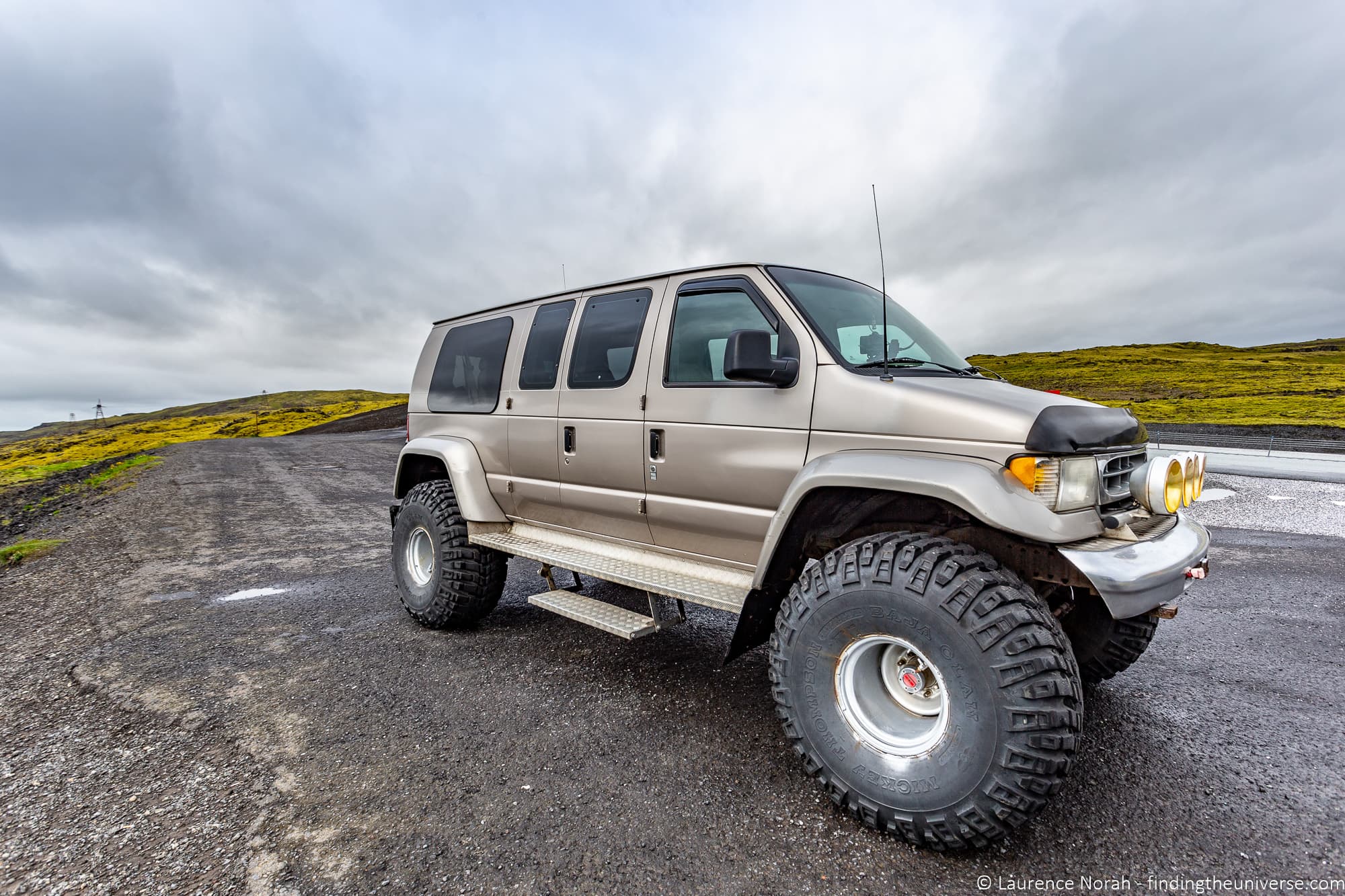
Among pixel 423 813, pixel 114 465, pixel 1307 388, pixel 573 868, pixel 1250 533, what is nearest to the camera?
pixel 573 868

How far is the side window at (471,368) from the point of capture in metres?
4.50

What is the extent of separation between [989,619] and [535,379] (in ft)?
10.1

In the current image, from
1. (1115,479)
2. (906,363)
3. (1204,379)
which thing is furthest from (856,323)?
(1204,379)

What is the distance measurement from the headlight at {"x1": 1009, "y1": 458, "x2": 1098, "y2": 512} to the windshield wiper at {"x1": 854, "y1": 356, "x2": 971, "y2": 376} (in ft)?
2.58

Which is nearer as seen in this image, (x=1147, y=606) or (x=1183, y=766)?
(x=1147, y=606)

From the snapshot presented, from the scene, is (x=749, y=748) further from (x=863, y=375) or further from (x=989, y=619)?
(x=863, y=375)

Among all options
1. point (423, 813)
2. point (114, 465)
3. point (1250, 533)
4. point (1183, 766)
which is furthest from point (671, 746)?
point (114, 465)

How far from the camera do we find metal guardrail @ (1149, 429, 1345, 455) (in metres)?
15.8

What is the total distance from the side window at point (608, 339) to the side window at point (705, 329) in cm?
28

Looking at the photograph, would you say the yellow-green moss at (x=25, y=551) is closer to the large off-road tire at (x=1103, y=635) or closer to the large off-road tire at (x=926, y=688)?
the large off-road tire at (x=926, y=688)

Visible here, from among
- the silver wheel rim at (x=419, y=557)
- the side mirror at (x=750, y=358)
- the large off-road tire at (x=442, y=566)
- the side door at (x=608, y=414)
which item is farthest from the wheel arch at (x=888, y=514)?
the silver wheel rim at (x=419, y=557)

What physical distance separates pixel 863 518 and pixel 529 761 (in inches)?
74.6

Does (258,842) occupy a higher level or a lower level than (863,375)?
lower

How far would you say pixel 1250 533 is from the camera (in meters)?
7.54
